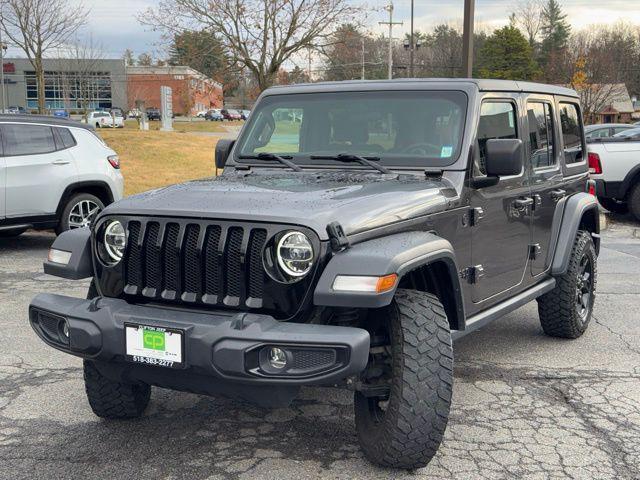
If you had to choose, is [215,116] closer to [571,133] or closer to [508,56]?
[508,56]

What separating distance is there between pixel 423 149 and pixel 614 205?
435 inches

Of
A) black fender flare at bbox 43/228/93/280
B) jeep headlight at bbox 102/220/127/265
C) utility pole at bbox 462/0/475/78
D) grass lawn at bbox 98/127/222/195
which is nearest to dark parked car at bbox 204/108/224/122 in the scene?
grass lawn at bbox 98/127/222/195

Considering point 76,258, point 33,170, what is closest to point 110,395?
point 76,258

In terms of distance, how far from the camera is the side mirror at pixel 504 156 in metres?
4.20

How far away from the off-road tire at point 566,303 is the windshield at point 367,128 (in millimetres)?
1765

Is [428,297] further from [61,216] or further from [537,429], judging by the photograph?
[61,216]

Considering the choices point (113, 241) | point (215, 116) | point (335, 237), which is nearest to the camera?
point (335, 237)

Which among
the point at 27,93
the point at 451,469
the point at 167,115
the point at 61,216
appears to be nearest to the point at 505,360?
the point at 451,469

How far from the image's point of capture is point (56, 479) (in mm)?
3514

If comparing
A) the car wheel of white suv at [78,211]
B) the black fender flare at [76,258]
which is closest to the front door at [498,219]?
the black fender flare at [76,258]

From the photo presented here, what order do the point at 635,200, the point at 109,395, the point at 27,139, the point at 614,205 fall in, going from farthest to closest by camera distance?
1. the point at 614,205
2. the point at 635,200
3. the point at 27,139
4. the point at 109,395

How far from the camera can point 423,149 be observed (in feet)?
14.9

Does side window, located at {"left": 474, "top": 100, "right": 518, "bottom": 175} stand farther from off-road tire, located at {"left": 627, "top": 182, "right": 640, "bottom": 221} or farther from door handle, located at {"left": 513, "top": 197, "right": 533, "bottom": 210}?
off-road tire, located at {"left": 627, "top": 182, "right": 640, "bottom": 221}

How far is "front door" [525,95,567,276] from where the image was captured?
17.2ft
